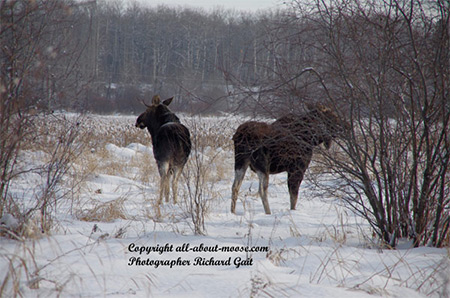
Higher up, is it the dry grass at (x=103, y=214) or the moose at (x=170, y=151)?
the moose at (x=170, y=151)

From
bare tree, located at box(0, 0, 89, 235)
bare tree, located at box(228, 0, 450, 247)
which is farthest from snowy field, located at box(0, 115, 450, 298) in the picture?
bare tree, located at box(228, 0, 450, 247)

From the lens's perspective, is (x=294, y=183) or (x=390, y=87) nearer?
(x=390, y=87)

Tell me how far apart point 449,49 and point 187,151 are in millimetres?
4841

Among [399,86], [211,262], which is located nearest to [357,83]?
[399,86]

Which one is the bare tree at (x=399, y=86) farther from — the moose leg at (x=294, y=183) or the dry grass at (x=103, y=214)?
the dry grass at (x=103, y=214)

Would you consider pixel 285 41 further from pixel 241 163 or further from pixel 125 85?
pixel 125 85

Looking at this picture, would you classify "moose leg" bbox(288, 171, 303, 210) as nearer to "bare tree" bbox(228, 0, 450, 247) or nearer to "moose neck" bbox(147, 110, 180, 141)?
"bare tree" bbox(228, 0, 450, 247)

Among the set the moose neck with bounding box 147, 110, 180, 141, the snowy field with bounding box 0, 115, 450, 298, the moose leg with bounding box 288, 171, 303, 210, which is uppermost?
the moose neck with bounding box 147, 110, 180, 141

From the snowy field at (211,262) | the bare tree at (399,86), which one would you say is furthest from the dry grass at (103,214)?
the bare tree at (399,86)

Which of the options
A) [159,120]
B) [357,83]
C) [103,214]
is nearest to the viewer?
[357,83]

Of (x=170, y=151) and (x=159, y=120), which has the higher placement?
(x=159, y=120)

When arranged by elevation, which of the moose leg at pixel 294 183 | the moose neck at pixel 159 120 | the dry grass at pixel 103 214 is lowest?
the dry grass at pixel 103 214

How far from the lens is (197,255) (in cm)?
381

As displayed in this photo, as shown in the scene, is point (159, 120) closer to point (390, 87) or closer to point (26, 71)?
point (26, 71)
